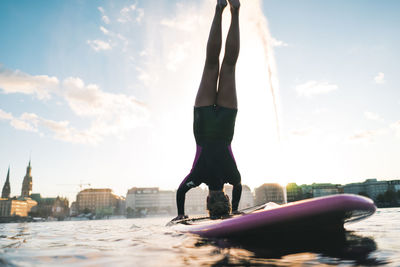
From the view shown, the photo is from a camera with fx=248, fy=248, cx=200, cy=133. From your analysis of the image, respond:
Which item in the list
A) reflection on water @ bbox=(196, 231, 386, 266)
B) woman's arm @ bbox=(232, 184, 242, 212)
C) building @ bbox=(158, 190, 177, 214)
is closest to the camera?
reflection on water @ bbox=(196, 231, 386, 266)

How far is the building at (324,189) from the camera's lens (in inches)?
3747

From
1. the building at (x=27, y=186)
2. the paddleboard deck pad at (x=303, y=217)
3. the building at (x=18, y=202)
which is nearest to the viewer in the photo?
the paddleboard deck pad at (x=303, y=217)

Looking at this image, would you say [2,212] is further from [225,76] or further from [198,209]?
[225,76]

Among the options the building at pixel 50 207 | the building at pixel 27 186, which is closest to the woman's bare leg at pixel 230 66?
the building at pixel 50 207

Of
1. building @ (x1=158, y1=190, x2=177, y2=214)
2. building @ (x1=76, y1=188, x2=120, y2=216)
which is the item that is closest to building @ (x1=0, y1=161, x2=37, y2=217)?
building @ (x1=76, y1=188, x2=120, y2=216)

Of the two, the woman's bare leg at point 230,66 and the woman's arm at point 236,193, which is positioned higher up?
the woman's bare leg at point 230,66

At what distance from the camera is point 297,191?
98125mm

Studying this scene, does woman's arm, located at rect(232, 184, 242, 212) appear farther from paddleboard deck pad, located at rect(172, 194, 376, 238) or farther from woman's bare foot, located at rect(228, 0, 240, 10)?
woman's bare foot, located at rect(228, 0, 240, 10)

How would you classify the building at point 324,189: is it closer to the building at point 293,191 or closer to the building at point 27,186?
the building at point 293,191

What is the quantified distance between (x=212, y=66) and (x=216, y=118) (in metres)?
0.86

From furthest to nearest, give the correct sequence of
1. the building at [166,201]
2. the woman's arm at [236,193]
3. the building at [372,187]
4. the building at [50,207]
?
1. the building at [166,201]
2. the building at [50,207]
3. the building at [372,187]
4. the woman's arm at [236,193]

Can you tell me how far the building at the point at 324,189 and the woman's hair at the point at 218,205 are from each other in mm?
100588

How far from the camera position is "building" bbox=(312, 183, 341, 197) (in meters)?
95.2

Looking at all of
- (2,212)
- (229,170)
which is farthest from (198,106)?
(2,212)
